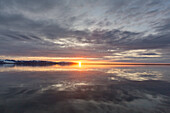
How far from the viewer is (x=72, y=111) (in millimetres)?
6605

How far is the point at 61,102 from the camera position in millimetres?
7961

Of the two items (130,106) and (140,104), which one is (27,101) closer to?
(130,106)

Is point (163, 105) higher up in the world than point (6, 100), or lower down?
lower down

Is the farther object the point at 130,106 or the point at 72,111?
the point at 130,106

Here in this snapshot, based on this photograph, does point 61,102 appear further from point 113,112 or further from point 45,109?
point 113,112

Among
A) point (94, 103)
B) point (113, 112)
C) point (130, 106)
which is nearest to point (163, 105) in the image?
point (130, 106)

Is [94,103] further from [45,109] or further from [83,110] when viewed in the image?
[45,109]

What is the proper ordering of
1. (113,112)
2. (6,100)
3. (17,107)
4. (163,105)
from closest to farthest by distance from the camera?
(113,112) → (17,107) → (163,105) → (6,100)

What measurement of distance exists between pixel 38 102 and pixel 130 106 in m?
6.71

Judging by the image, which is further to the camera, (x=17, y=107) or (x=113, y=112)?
(x=17, y=107)

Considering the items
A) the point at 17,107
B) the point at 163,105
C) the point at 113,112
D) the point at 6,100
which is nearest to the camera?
the point at 113,112

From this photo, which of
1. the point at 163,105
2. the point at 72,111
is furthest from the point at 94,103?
the point at 163,105

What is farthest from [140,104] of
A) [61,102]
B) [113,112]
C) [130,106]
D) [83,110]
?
[61,102]

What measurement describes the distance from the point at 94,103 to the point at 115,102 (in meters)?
1.64
